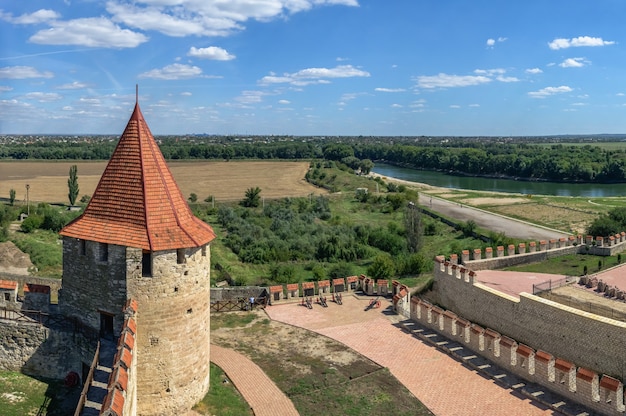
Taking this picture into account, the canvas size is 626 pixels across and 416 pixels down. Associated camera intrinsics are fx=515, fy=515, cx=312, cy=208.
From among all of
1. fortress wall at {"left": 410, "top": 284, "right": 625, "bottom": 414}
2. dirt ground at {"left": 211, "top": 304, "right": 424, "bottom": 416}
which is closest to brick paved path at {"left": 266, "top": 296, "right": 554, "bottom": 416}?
dirt ground at {"left": 211, "top": 304, "right": 424, "bottom": 416}

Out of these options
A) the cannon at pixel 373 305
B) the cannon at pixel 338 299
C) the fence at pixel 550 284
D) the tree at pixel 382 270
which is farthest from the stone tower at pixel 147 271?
the tree at pixel 382 270

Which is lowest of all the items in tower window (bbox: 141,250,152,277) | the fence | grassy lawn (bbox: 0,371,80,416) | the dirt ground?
the dirt ground

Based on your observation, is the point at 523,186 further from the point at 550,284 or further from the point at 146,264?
the point at 146,264

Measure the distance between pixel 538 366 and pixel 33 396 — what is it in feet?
36.5

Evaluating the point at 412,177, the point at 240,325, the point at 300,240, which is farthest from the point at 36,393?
the point at 412,177

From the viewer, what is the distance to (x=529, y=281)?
18.7 m

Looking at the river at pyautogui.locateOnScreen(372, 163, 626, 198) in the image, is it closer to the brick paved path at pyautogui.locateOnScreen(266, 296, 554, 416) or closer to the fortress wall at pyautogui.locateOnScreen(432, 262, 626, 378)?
the fortress wall at pyautogui.locateOnScreen(432, 262, 626, 378)

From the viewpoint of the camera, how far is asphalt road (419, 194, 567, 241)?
110 feet

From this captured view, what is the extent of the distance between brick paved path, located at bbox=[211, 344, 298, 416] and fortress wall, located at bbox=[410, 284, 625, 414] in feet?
17.8

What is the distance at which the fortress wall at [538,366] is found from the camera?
1048cm

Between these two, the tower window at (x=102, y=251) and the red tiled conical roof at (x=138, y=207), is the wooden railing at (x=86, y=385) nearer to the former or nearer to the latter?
the tower window at (x=102, y=251)

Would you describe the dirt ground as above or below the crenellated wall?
below

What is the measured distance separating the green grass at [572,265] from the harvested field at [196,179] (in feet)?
120

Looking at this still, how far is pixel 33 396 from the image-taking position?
10.7 metres
